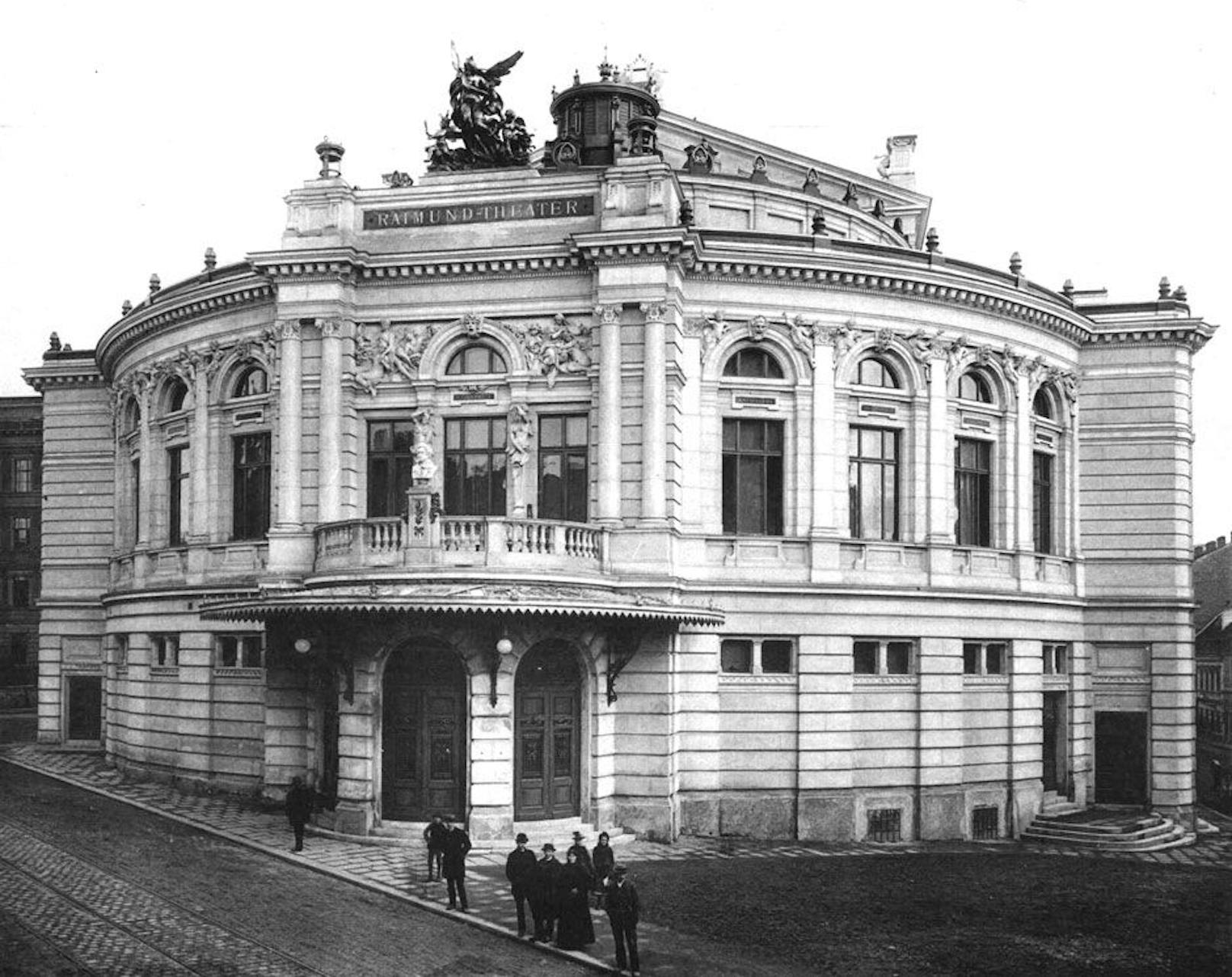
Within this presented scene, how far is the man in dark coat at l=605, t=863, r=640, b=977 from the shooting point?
18.0m

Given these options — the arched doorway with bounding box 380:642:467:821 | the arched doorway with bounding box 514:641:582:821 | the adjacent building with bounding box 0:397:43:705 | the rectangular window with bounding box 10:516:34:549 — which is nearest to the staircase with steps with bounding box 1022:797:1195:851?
the arched doorway with bounding box 514:641:582:821

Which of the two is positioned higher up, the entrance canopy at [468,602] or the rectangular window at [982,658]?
the entrance canopy at [468,602]

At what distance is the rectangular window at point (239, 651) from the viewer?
3347 cm

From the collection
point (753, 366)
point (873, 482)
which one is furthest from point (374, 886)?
point (873, 482)

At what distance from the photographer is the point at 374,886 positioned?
75.0ft

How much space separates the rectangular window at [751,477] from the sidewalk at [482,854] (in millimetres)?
7500

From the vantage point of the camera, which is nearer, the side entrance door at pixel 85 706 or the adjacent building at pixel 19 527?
the side entrance door at pixel 85 706

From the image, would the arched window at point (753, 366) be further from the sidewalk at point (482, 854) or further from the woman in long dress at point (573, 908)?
the woman in long dress at point (573, 908)

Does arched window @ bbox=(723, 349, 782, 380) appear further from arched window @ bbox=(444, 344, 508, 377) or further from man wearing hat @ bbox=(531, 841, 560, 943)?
man wearing hat @ bbox=(531, 841, 560, 943)

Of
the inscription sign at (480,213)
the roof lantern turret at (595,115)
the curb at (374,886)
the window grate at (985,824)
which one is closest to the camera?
the curb at (374,886)

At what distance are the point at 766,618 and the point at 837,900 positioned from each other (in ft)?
27.7

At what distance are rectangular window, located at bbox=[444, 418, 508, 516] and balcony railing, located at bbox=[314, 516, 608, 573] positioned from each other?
349cm

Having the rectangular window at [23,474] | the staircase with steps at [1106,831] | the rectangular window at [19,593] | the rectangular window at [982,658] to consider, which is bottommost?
the staircase with steps at [1106,831]

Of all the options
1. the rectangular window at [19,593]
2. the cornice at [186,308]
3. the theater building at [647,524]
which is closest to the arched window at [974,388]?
the theater building at [647,524]
